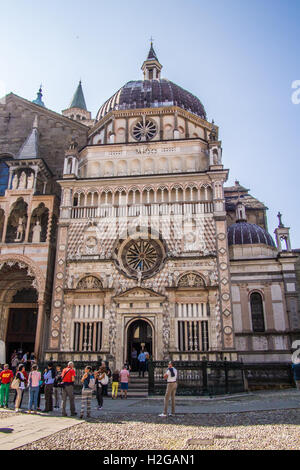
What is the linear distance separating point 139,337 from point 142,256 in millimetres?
5155

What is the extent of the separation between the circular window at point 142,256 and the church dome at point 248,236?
24.2ft

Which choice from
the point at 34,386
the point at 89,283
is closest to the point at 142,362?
the point at 89,283

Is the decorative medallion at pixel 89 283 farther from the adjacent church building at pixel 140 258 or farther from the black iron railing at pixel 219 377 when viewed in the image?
the black iron railing at pixel 219 377

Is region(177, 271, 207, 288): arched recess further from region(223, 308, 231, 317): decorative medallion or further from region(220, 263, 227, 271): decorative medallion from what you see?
region(223, 308, 231, 317): decorative medallion

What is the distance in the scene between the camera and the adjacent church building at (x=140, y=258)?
933 inches

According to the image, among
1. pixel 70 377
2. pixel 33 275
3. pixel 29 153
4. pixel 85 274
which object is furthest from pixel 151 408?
pixel 29 153

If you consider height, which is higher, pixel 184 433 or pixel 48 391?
pixel 48 391

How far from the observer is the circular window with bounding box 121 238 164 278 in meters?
25.3

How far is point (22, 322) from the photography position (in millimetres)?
28500

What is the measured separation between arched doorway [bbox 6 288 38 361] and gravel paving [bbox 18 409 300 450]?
17973 mm

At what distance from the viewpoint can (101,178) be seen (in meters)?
27.2

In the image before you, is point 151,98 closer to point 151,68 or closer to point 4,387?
point 151,68
